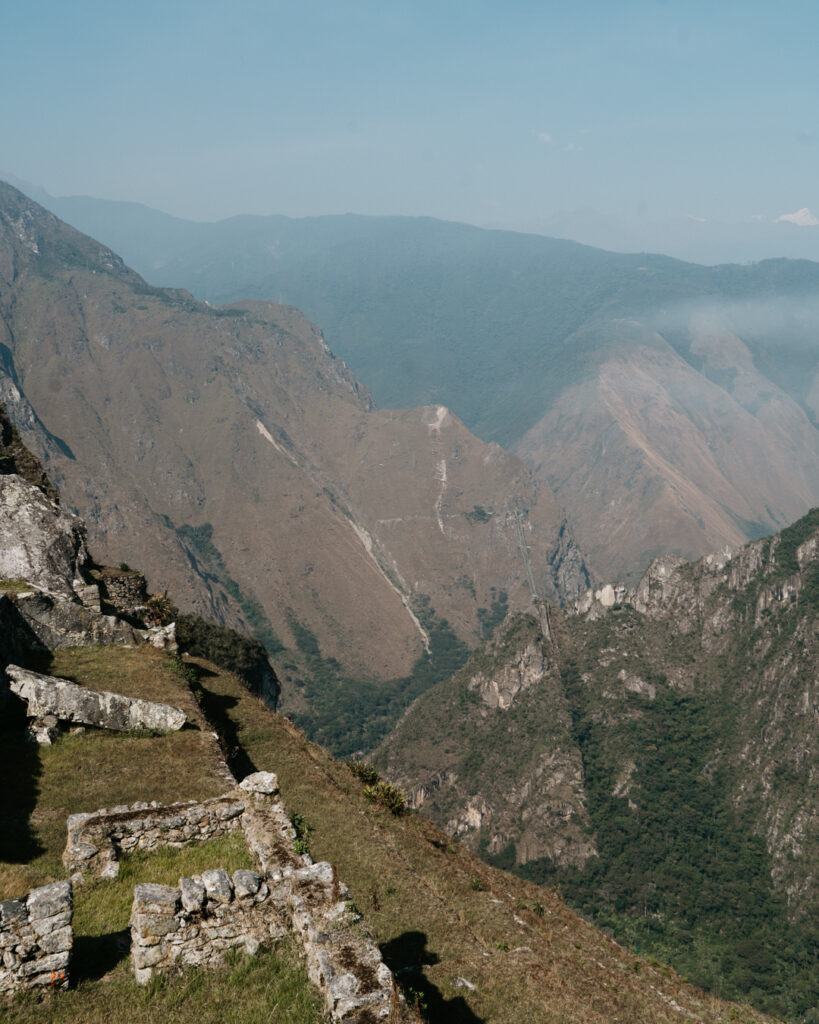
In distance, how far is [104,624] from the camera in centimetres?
3148

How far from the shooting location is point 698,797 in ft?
568

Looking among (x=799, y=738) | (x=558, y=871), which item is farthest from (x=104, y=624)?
(x=799, y=738)

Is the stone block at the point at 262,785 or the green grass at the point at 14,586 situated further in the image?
the green grass at the point at 14,586

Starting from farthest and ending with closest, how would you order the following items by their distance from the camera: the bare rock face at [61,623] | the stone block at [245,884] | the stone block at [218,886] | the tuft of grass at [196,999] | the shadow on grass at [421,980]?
the bare rock face at [61,623], the shadow on grass at [421,980], the stone block at [245,884], the stone block at [218,886], the tuft of grass at [196,999]

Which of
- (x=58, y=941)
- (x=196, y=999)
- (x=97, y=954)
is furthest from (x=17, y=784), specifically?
(x=196, y=999)

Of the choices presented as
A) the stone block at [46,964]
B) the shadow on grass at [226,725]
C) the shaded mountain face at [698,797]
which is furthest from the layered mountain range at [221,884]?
the shaded mountain face at [698,797]

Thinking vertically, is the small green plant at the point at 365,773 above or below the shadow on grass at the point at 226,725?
below

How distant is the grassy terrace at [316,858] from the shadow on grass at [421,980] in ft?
0.15

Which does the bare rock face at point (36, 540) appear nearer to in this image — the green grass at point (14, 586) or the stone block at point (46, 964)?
the green grass at point (14, 586)

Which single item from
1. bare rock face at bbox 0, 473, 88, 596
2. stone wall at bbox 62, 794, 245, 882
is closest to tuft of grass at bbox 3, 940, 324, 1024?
stone wall at bbox 62, 794, 245, 882

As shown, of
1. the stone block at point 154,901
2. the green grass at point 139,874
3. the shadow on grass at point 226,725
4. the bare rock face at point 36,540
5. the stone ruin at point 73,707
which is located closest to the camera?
Result: the stone block at point 154,901

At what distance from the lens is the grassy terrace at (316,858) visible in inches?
447

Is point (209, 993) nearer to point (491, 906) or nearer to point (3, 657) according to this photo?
point (491, 906)

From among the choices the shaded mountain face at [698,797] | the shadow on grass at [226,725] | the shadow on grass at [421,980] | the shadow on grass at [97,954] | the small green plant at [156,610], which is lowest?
the shaded mountain face at [698,797]
